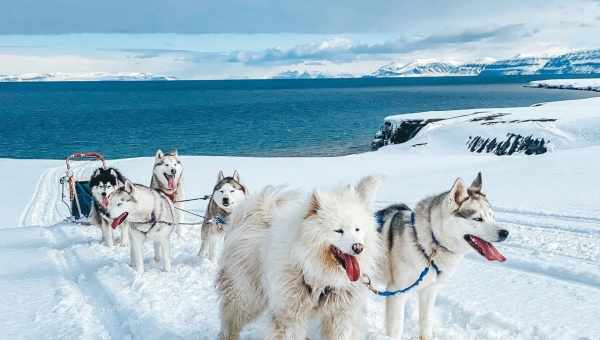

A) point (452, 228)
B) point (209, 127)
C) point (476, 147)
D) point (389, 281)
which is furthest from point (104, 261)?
point (209, 127)

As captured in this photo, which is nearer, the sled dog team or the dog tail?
the sled dog team

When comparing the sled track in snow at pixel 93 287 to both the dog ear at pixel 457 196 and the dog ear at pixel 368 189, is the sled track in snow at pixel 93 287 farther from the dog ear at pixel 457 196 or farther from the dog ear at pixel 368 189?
the dog ear at pixel 457 196

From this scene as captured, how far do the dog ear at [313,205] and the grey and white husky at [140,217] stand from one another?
3.97 metres

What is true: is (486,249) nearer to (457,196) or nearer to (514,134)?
(457,196)

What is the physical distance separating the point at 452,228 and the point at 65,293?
4.57 metres

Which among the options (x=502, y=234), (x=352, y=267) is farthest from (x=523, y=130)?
(x=352, y=267)

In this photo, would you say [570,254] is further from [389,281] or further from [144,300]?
[144,300]

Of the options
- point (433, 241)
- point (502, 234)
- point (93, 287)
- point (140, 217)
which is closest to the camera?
point (502, 234)

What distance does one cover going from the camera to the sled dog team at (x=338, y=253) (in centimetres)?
→ 354

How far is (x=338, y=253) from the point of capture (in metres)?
3.55

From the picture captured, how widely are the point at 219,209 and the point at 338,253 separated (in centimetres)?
422

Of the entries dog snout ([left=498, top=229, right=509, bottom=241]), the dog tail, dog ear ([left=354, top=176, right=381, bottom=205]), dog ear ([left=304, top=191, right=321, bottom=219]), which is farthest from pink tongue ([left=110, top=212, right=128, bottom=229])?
dog snout ([left=498, top=229, right=509, bottom=241])

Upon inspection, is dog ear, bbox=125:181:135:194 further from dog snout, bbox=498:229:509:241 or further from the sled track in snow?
dog snout, bbox=498:229:509:241

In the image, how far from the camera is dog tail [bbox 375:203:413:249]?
4.77 metres
